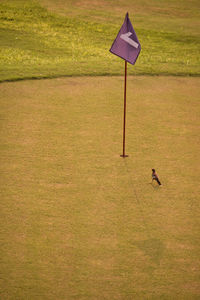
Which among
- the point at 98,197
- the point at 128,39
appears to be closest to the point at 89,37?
the point at 128,39

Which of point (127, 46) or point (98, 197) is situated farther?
point (127, 46)

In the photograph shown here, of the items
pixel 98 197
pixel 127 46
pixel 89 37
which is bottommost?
pixel 98 197

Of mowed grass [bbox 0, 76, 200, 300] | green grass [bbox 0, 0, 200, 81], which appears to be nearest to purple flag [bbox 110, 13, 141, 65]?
mowed grass [bbox 0, 76, 200, 300]

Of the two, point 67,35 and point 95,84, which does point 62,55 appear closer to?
point 67,35

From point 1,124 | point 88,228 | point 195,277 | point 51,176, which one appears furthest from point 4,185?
point 195,277

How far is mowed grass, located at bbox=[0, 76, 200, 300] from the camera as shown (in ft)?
12.5

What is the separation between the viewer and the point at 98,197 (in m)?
4.99

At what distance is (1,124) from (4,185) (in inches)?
72.4

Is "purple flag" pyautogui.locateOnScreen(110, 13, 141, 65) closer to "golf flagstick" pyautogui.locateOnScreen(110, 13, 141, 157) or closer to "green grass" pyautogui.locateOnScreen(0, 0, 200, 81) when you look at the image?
"golf flagstick" pyautogui.locateOnScreen(110, 13, 141, 157)

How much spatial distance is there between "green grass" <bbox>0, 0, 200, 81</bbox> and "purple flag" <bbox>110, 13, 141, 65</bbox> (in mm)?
3566

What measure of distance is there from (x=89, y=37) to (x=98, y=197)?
29.6 feet

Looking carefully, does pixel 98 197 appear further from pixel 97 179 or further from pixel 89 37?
pixel 89 37

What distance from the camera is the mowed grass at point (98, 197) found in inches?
150

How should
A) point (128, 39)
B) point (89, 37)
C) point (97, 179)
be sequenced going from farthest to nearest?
point (89, 37) → point (128, 39) → point (97, 179)
